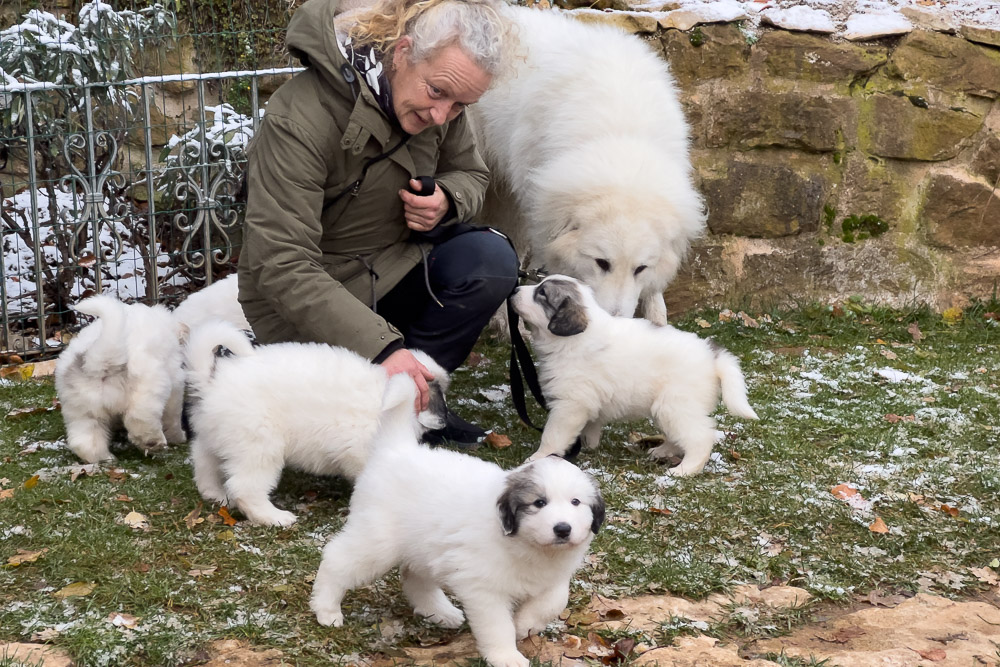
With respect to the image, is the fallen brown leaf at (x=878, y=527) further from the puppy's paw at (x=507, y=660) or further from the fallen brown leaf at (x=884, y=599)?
the puppy's paw at (x=507, y=660)

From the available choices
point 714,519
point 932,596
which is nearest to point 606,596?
point 714,519

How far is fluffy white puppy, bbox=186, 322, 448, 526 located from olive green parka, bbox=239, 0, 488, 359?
16 cm

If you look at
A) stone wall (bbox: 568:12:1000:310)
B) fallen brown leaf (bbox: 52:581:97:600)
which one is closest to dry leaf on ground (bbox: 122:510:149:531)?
fallen brown leaf (bbox: 52:581:97:600)

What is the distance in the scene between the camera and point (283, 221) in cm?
360

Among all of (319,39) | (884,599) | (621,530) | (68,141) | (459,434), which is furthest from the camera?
(68,141)

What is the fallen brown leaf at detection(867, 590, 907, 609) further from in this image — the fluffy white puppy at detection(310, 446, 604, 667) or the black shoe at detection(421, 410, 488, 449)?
the black shoe at detection(421, 410, 488, 449)

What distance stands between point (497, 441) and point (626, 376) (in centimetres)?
73

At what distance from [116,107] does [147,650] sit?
14.0ft

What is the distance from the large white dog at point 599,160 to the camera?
16.1 feet

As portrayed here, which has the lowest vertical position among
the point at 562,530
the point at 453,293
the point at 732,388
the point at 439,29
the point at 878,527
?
the point at 878,527

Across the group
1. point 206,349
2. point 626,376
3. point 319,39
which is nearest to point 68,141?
point 319,39

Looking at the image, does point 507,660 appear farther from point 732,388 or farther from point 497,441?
point 497,441

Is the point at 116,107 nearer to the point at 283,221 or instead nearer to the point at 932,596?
the point at 283,221

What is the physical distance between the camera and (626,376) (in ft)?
13.3
